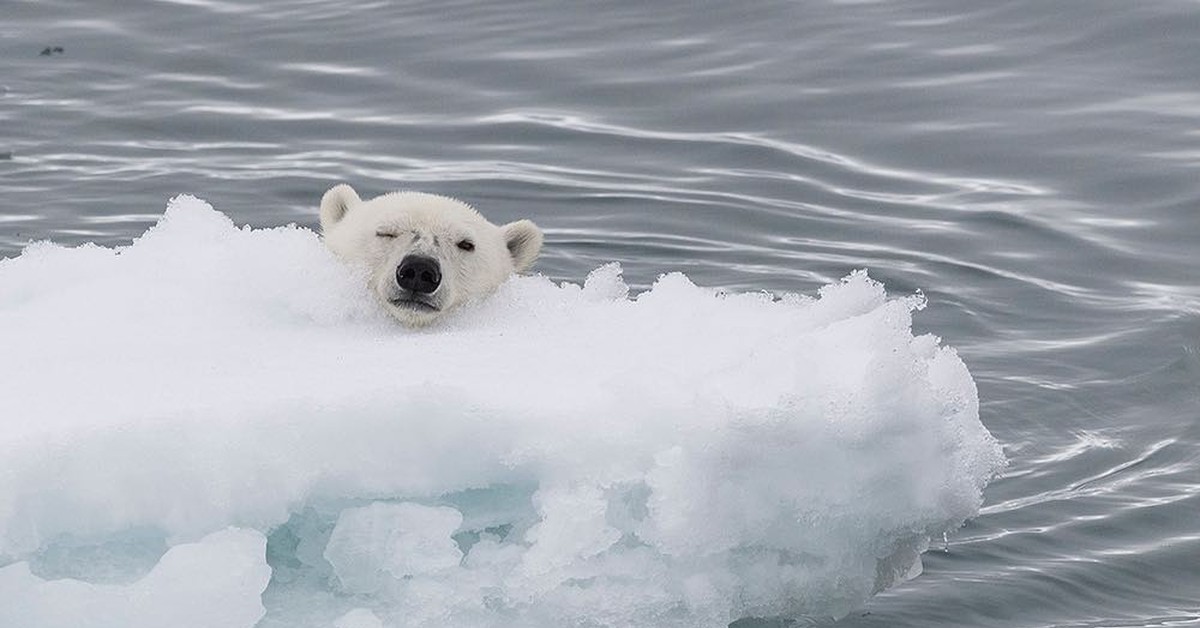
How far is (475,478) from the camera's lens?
479 cm

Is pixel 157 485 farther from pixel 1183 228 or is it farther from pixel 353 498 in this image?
pixel 1183 228

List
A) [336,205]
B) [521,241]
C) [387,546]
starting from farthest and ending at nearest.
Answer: [521,241]
[336,205]
[387,546]

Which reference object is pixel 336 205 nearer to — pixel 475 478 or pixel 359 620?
pixel 475 478

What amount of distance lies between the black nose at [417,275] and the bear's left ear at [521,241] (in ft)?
2.52

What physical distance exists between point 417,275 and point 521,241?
0.86 m

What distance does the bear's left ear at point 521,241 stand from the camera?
680 cm

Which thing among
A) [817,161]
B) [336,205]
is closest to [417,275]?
[336,205]

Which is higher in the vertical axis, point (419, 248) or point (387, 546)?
point (419, 248)

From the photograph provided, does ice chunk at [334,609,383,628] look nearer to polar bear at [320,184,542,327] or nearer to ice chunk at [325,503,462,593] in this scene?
ice chunk at [325,503,462,593]

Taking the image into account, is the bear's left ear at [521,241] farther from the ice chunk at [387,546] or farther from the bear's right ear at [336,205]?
the ice chunk at [387,546]

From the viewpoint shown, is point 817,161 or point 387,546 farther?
point 817,161

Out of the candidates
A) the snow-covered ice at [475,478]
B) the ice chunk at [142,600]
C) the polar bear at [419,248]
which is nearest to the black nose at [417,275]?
the polar bear at [419,248]

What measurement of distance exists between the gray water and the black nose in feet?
5.19

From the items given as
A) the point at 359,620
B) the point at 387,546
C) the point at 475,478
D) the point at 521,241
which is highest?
the point at 521,241
